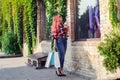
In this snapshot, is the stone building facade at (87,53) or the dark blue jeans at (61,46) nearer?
the stone building facade at (87,53)

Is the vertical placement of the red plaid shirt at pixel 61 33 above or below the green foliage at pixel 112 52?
above

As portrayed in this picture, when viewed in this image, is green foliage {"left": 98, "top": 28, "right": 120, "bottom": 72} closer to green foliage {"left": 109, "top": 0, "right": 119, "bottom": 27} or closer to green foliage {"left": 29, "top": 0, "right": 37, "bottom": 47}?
green foliage {"left": 109, "top": 0, "right": 119, "bottom": 27}

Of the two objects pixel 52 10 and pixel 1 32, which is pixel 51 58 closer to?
pixel 52 10

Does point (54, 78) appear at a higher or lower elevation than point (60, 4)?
lower

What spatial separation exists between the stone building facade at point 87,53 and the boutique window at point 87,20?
15 centimetres

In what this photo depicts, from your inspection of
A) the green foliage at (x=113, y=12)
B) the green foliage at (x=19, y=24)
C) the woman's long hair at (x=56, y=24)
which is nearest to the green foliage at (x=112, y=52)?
the green foliage at (x=113, y=12)

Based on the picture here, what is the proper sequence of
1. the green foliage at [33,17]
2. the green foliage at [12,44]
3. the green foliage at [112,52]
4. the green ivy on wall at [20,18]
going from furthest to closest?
the green foliage at [12,44]
the green ivy on wall at [20,18]
the green foliage at [33,17]
the green foliage at [112,52]

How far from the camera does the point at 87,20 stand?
27.4 ft

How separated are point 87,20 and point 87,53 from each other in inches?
42.6

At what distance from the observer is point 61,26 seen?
8.25 m

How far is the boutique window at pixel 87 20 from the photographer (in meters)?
7.82

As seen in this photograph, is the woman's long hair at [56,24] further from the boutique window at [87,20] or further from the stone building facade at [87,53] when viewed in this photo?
the boutique window at [87,20]

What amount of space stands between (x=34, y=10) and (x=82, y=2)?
13.7 feet

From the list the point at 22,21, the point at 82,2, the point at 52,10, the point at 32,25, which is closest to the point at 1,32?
the point at 22,21
